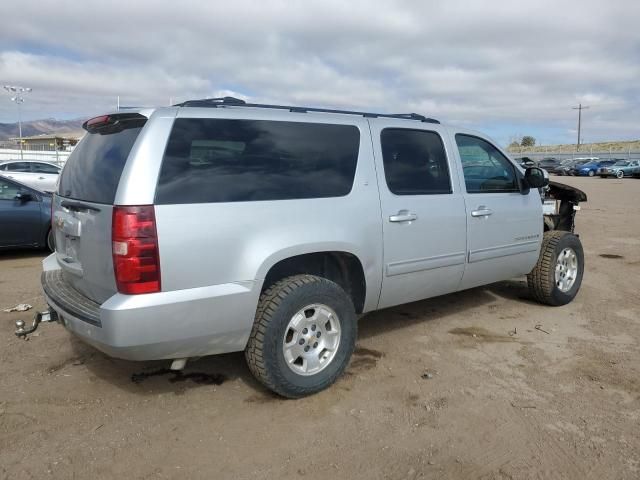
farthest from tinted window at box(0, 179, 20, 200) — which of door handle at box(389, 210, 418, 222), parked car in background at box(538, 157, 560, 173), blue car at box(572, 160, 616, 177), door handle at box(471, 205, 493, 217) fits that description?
parked car in background at box(538, 157, 560, 173)

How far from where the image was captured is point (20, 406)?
3471 millimetres

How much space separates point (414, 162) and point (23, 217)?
6370 millimetres

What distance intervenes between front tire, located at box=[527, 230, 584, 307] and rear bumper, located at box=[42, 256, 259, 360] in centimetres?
357

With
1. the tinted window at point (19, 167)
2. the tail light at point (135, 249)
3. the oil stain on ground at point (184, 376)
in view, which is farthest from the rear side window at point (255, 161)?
the tinted window at point (19, 167)

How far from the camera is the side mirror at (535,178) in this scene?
17.0 ft

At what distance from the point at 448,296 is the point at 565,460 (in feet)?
10.8

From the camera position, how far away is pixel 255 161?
3416 mm

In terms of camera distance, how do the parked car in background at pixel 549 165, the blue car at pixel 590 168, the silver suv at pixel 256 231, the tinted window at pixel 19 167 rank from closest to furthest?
1. the silver suv at pixel 256 231
2. the tinted window at pixel 19 167
3. the blue car at pixel 590 168
4. the parked car in background at pixel 549 165

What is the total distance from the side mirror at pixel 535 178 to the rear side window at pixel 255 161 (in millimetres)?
2139

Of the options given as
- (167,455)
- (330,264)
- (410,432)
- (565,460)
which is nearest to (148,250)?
(167,455)

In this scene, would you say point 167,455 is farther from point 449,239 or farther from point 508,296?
point 508,296

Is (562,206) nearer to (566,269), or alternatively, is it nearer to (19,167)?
(566,269)

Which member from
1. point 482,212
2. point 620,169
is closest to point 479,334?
point 482,212

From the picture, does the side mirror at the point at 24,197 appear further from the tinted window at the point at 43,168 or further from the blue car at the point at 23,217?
the tinted window at the point at 43,168
